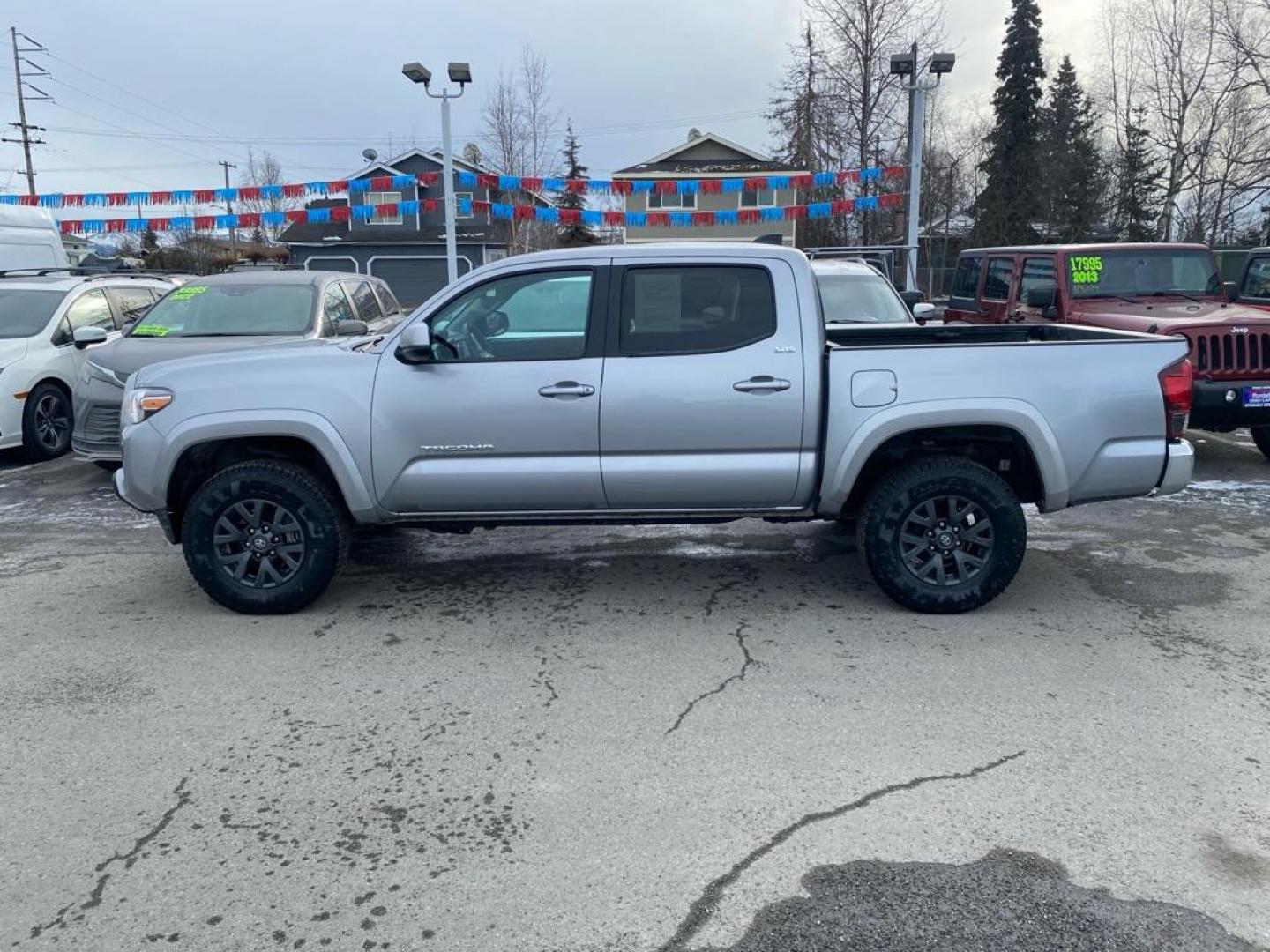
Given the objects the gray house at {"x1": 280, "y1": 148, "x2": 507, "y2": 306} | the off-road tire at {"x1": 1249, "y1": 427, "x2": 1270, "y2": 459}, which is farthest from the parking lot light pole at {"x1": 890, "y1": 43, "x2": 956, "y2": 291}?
the gray house at {"x1": 280, "y1": 148, "x2": 507, "y2": 306}

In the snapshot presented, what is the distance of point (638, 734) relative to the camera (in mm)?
3949

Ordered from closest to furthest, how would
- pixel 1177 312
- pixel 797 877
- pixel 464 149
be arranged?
pixel 797 877
pixel 1177 312
pixel 464 149

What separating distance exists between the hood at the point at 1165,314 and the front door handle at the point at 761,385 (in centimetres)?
475

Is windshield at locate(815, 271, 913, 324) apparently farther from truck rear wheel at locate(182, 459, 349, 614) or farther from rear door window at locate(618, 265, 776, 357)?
truck rear wheel at locate(182, 459, 349, 614)

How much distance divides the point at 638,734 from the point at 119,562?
14.1ft

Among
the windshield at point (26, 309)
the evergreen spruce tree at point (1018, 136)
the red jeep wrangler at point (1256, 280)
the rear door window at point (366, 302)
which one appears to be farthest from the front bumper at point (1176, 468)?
the evergreen spruce tree at point (1018, 136)

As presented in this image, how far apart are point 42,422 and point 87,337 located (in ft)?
3.19

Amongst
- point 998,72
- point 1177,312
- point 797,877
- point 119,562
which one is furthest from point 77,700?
point 998,72

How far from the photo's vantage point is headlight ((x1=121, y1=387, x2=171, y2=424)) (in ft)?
17.1

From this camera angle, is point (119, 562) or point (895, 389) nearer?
point (895, 389)

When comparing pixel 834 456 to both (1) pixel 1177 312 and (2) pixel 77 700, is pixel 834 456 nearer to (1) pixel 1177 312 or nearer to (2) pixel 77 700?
(2) pixel 77 700

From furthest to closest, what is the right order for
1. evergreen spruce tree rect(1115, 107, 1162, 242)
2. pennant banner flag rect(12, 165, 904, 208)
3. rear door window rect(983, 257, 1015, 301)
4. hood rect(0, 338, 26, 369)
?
evergreen spruce tree rect(1115, 107, 1162, 242) → pennant banner flag rect(12, 165, 904, 208) → rear door window rect(983, 257, 1015, 301) → hood rect(0, 338, 26, 369)

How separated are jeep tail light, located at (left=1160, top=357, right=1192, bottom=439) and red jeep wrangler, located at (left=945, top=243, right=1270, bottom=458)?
11.2ft

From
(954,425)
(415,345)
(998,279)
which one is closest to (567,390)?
(415,345)
